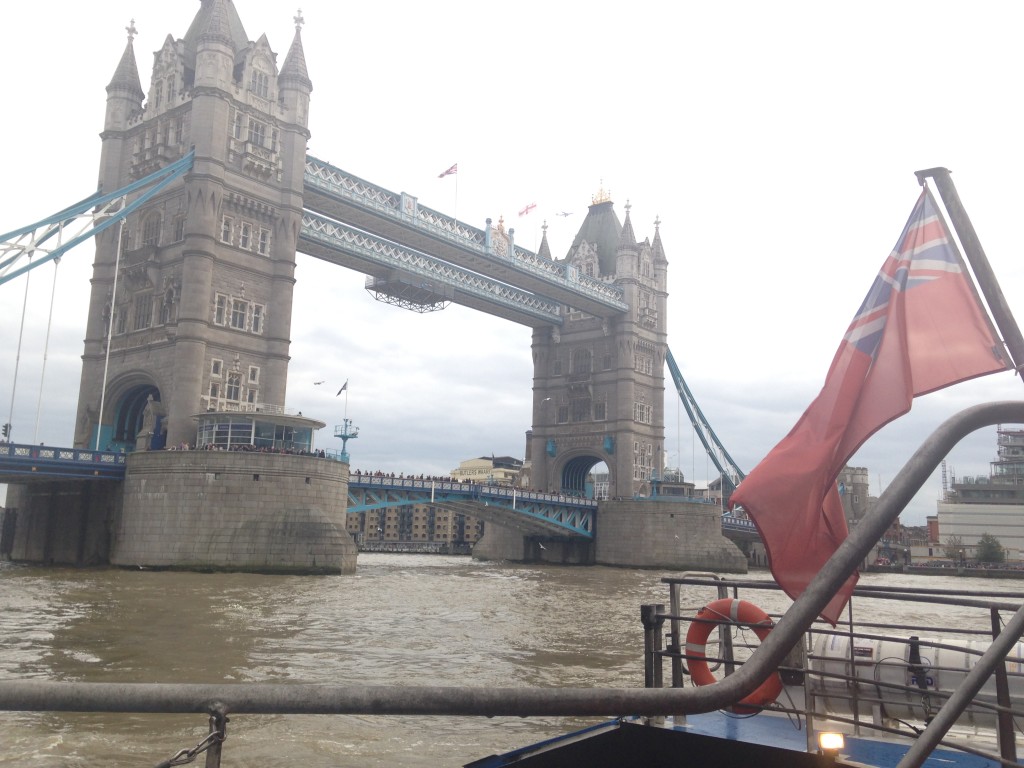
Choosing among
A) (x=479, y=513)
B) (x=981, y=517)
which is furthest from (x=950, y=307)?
(x=981, y=517)

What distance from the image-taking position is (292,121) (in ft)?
169

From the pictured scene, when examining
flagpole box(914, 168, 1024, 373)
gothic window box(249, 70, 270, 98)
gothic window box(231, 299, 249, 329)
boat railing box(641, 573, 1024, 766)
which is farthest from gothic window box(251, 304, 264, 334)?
flagpole box(914, 168, 1024, 373)

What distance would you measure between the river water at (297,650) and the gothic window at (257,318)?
15.6 meters

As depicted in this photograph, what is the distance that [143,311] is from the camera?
5003 centimetres

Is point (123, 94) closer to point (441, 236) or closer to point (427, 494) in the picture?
point (441, 236)

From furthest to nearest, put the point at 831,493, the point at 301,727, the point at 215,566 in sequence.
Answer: the point at 215,566 → the point at 301,727 → the point at 831,493

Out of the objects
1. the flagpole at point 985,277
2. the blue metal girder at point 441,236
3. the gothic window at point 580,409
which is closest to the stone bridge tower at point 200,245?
the blue metal girder at point 441,236

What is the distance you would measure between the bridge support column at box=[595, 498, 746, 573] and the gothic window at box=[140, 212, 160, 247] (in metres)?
38.9

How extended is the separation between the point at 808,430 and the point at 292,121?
2009 inches

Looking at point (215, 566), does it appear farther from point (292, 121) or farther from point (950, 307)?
point (950, 307)

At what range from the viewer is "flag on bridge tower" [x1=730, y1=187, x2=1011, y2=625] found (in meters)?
4.68

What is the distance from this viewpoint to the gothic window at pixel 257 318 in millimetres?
49094

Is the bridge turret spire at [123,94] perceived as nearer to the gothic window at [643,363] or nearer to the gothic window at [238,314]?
the gothic window at [238,314]

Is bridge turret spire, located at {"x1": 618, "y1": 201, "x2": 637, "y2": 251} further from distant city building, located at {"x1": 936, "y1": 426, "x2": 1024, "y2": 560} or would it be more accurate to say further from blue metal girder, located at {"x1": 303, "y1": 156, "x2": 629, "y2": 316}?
distant city building, located at {"x1": 936, "y1": 426, "x2": 1024, "y2": 560}
